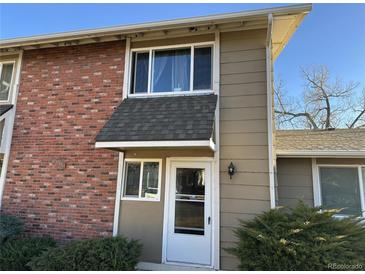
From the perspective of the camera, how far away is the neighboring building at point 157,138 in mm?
5617

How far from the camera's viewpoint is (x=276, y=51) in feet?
25.5

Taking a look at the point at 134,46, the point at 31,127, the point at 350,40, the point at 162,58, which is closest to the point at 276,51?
the point at 162,58

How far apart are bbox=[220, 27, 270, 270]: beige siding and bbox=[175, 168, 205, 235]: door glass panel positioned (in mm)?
496

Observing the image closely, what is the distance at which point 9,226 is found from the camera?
6027mm

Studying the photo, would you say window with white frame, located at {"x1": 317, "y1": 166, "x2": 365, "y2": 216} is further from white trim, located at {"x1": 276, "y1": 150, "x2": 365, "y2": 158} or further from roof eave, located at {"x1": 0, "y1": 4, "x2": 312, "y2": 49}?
roof eave, located at {"x1": 0, "y1": 4, "x2": 312, "y2": 49}

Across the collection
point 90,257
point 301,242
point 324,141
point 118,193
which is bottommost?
point 90,257

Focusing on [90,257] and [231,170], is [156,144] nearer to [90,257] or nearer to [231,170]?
[231,170]

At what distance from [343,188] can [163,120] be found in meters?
5.25

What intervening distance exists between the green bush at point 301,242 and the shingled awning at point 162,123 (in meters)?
1.88

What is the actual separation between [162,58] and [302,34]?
9.88m

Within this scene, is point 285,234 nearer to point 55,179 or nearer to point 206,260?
point 206,260

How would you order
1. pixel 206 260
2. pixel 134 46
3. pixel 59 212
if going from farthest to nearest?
pixel 134 46
pixel 59 212
pixel 206 260

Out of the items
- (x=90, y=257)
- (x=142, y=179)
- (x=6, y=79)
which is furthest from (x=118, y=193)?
(x=6, y=79)

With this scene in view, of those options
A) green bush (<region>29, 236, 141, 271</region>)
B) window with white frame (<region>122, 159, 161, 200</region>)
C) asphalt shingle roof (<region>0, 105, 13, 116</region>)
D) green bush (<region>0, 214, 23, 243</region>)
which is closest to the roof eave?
asphalt shingle roof (<region>0, 105, 13, 116</region>)
